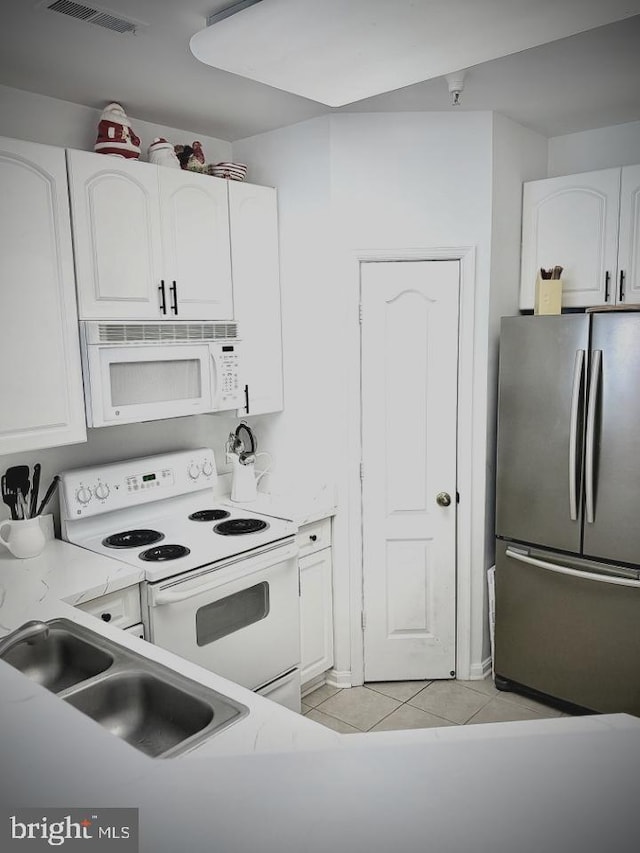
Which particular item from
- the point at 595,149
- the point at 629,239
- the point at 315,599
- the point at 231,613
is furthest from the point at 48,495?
the point at 595,149

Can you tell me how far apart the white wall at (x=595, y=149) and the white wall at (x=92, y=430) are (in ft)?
5.39

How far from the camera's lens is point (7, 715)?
0.88 metres

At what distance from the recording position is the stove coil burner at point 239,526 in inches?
106

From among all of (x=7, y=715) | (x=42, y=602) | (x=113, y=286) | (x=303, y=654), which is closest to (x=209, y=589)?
(x=42, y=602)

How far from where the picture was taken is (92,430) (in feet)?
9.14

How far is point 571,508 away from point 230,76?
7.01 feet

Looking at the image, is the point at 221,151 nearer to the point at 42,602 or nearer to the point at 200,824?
the point at 42,602

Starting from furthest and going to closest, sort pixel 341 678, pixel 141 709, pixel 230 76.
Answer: pixel 341 678 < pixel 230 76 < pixel 141 709

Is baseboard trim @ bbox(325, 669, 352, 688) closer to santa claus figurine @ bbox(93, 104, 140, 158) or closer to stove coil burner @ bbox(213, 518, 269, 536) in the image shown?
stove coil burner @ bbox(213, 518, 269, 536)

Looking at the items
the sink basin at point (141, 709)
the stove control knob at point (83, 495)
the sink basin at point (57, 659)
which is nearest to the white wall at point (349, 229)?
the stove control knob at point (83, 495)

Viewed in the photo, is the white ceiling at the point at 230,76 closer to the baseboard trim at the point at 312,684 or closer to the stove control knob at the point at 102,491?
the stove control knob at the point at 102,491

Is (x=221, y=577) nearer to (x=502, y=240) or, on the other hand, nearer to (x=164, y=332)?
(x=164, y=332)

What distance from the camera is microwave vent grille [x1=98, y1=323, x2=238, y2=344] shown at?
244cm

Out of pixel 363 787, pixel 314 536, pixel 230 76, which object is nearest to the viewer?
pixel 363 787
